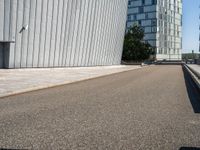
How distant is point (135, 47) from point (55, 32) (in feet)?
158

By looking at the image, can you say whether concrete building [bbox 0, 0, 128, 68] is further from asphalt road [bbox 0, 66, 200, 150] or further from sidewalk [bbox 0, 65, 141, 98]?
asphalt road [bbox 0, 66, 200, 150]

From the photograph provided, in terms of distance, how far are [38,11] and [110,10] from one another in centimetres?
1911

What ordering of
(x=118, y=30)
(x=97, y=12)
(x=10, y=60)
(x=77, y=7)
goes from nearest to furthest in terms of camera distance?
(x=10, y=60)
(x=77, y=7)
(x=97, y=12)
(x=118, y=30)

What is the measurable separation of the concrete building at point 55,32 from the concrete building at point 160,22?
66.9 m

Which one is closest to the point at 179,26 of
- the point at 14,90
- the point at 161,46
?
the point at 161,46

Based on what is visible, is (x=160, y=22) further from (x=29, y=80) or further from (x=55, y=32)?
(x=29, y=80)

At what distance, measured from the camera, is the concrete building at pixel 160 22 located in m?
118

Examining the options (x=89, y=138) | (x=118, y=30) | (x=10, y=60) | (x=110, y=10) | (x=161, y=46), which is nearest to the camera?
(x=89, y=138)

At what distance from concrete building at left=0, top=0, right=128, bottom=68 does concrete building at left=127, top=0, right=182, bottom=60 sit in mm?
66932

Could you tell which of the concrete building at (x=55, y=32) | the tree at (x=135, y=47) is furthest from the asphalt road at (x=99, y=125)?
the tree at (x=135, y=47)

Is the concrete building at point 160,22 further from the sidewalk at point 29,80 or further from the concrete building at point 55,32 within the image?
the sidewalk at point 29,80

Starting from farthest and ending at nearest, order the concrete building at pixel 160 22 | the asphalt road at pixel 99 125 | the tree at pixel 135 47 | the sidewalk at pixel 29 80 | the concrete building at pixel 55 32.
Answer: the concrete building at pixel 160 22
the tree at pixel 135 47
the concrete building at pixel 55 32
the sidewalk at pixel 29 80
the asphalt road at pixel 99 125

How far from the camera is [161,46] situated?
120688mm

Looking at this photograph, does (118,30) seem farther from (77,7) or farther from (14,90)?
(14,90)
